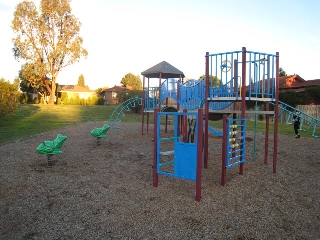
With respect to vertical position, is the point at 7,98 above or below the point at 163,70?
below

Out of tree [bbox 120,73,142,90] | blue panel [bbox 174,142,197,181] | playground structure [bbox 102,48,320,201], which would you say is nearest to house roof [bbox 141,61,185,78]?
playground structure [bbox 102,48,320,201]

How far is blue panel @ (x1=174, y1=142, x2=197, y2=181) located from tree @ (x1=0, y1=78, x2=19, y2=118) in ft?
41.7

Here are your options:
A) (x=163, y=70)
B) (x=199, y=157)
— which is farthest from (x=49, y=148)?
(x=163, y=70)

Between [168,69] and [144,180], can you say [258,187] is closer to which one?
[144,180]

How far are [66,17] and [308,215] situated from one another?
122 feet

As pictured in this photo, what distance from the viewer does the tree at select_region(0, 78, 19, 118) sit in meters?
15.1

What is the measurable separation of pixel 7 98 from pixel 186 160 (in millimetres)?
13311

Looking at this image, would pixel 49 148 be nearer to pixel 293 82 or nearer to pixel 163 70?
pixel 163 70

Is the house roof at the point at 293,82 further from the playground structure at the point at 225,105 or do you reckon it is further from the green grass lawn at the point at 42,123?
the playground structure at the point at 225,105

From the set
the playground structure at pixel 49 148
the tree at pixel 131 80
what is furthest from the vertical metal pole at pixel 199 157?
the tree at pixel 131 80

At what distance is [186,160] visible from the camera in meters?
5.35

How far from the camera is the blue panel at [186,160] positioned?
5258 mm

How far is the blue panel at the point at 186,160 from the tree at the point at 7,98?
12698mm

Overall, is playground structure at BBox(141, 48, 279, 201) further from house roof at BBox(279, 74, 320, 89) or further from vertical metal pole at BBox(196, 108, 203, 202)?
house roof at BBox(279, 74, 320, 89)
